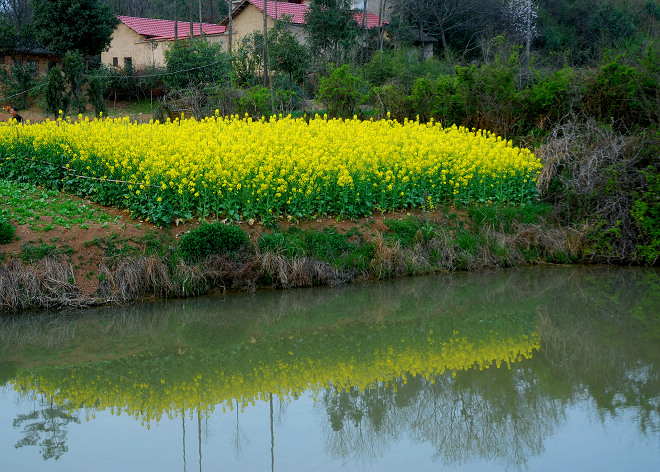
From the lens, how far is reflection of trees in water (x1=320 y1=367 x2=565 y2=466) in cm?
665

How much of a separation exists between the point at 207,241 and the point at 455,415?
19.2ft

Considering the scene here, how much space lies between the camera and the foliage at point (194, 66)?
31.5 m

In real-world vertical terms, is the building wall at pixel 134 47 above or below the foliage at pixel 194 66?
above

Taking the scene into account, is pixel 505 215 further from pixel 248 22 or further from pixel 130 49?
pixel 130 49

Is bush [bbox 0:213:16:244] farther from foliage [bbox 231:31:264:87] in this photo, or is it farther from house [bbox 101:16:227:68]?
house [bbox 101:16:227:68]

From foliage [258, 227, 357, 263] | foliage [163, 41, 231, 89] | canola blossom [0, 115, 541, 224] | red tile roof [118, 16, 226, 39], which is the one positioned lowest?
foliage [258, 227, 357, 263]

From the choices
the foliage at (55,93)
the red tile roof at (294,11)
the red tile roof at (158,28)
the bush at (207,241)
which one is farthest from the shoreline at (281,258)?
the red tile roof at (158,28)

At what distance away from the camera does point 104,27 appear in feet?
126

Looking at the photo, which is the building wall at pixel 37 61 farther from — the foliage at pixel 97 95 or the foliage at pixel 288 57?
the foliage at pixel 288 57

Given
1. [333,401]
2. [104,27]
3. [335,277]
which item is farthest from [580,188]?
[104,27]

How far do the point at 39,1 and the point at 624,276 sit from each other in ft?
112

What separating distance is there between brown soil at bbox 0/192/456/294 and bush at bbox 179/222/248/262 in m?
0.59

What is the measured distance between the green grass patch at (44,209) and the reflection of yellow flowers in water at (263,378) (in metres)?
4.12

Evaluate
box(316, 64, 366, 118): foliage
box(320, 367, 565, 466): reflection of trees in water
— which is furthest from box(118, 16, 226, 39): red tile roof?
box(320, 367, 565, 466): reflection of trees in water
